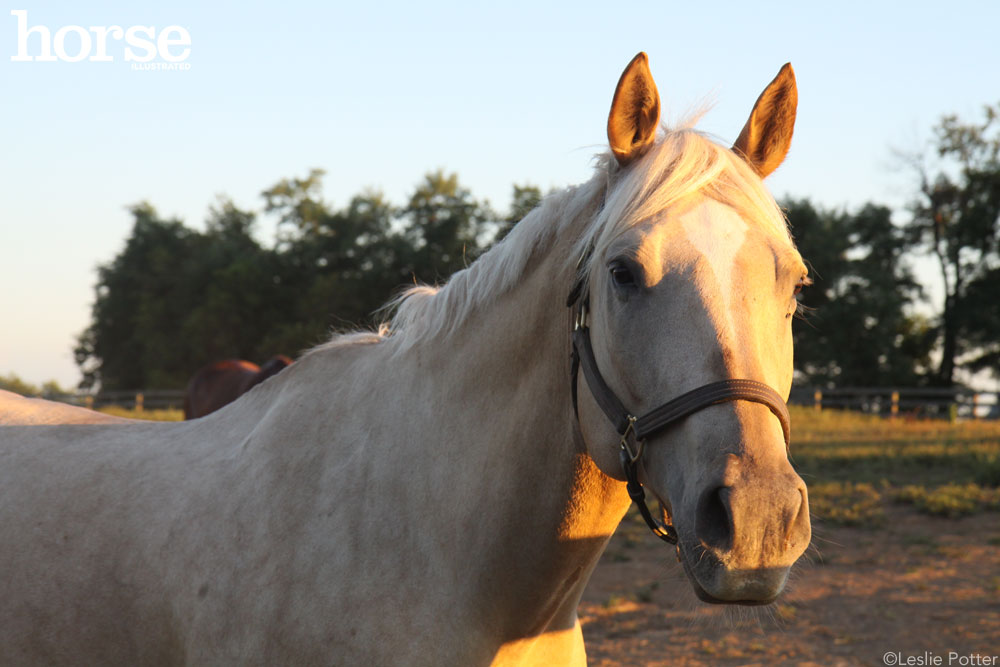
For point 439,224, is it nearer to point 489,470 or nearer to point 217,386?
point 217,386

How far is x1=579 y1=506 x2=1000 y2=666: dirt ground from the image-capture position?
5680mm

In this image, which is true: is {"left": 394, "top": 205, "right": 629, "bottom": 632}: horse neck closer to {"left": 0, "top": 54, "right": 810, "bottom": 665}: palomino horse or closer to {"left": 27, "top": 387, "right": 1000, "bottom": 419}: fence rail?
{"left": 0, "top": 54, "right": 810, "bottom": 665}: palomino horse

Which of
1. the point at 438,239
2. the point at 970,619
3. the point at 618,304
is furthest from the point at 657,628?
the point at 438,239

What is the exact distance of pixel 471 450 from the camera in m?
2.21

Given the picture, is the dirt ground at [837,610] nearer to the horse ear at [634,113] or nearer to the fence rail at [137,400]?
the horse ear at [634,113]

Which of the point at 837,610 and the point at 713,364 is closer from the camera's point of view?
the point at 713,364

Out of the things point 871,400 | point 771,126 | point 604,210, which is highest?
point 771,126

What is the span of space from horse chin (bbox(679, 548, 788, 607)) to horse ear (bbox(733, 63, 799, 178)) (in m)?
1.13

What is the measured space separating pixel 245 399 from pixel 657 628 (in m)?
4.56

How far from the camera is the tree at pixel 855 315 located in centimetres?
3042

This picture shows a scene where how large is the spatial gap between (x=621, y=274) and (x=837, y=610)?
19.1ft

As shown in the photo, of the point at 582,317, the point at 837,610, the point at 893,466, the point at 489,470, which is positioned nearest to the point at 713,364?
the point at 582,317

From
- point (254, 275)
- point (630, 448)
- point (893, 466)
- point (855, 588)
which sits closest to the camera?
point (630, 448)

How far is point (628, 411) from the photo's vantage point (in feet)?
6.25
